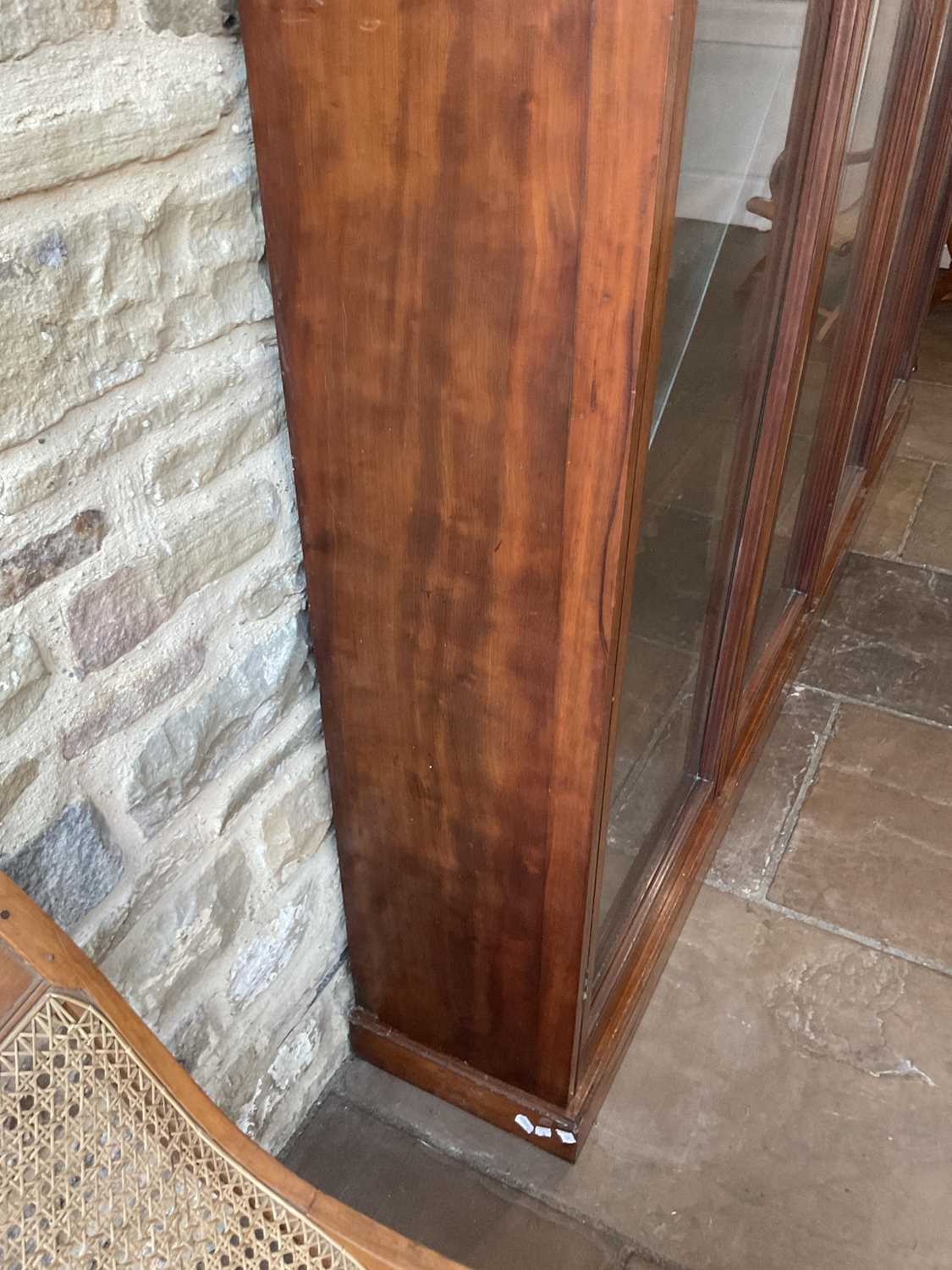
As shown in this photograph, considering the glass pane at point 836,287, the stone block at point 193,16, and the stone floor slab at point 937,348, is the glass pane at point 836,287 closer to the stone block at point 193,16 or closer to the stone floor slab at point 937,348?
the stone block at point 193,16

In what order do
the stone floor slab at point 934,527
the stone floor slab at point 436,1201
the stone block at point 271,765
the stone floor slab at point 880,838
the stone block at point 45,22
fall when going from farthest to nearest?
1. the stone floor slab at point 934,527
2. the stone floor slab at point 880,838
3. the stone floor slab at point 436,1201
4. the stone block at point 271,765
5. the stone block at point 45,22

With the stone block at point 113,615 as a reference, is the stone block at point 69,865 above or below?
below

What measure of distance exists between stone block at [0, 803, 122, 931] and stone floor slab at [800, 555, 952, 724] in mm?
1931

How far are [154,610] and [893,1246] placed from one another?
1375mm

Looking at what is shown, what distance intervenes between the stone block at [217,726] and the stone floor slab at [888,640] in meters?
1.67

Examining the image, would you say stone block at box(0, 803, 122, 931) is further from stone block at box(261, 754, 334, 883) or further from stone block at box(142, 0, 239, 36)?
stone block at box(142, 0, 239, 36)

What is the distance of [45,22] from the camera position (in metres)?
0.74

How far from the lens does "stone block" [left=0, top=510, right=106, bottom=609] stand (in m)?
0.84

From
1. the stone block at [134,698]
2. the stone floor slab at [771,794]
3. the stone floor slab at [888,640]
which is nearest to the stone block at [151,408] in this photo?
the stone block at [134,698]

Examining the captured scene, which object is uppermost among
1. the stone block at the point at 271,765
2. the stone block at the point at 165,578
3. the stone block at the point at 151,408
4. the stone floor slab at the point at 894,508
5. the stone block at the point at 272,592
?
the stone block at the point at 151,408

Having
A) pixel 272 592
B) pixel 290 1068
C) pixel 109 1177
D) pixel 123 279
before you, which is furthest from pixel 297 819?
pixel 123 279

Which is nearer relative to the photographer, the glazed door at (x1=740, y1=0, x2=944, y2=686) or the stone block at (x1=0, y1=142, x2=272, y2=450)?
the stone block at (x1=0, y1=142, x2=272, y2=450)

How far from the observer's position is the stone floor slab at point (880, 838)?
76.2 inches

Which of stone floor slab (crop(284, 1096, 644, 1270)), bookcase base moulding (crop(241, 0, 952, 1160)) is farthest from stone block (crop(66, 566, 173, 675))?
stone floor slab (crop(284, 1096, 644, 1270))
